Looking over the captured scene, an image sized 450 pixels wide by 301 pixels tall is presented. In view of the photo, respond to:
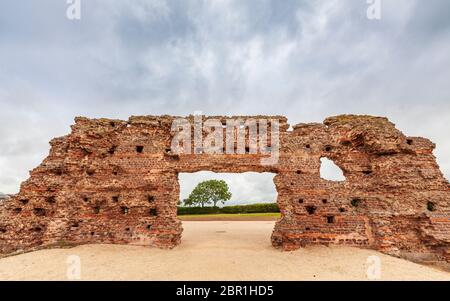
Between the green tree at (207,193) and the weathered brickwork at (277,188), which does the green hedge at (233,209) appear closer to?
the green tree at (207,193)

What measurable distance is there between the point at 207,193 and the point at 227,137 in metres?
38.6

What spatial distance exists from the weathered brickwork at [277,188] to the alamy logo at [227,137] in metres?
0.29

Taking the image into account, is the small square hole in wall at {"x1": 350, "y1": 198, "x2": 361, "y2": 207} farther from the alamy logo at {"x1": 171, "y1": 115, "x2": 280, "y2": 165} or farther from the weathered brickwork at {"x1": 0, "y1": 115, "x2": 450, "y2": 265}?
the alamy logo at {"x1": 171, "y1": 115, "x2": 280, "y2": 165}

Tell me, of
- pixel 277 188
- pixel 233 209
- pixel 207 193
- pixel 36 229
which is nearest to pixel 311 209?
pixel 277 188

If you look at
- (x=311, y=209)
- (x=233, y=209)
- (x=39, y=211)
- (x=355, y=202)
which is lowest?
(x=233, y=209)

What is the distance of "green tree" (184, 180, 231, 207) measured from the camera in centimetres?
4769

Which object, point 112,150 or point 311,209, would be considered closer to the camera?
point 311,209

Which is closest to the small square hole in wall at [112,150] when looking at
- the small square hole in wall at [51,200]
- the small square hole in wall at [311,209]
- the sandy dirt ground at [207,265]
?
the small square hole in wall at [51,200]

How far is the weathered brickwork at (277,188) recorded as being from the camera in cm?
912

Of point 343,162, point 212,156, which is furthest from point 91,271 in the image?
point 343,162

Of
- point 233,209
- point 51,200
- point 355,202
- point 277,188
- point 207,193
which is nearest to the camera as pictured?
point 355,202

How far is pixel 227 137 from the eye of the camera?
Result: 1055cm

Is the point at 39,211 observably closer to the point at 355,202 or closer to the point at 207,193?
the point at 355,202
